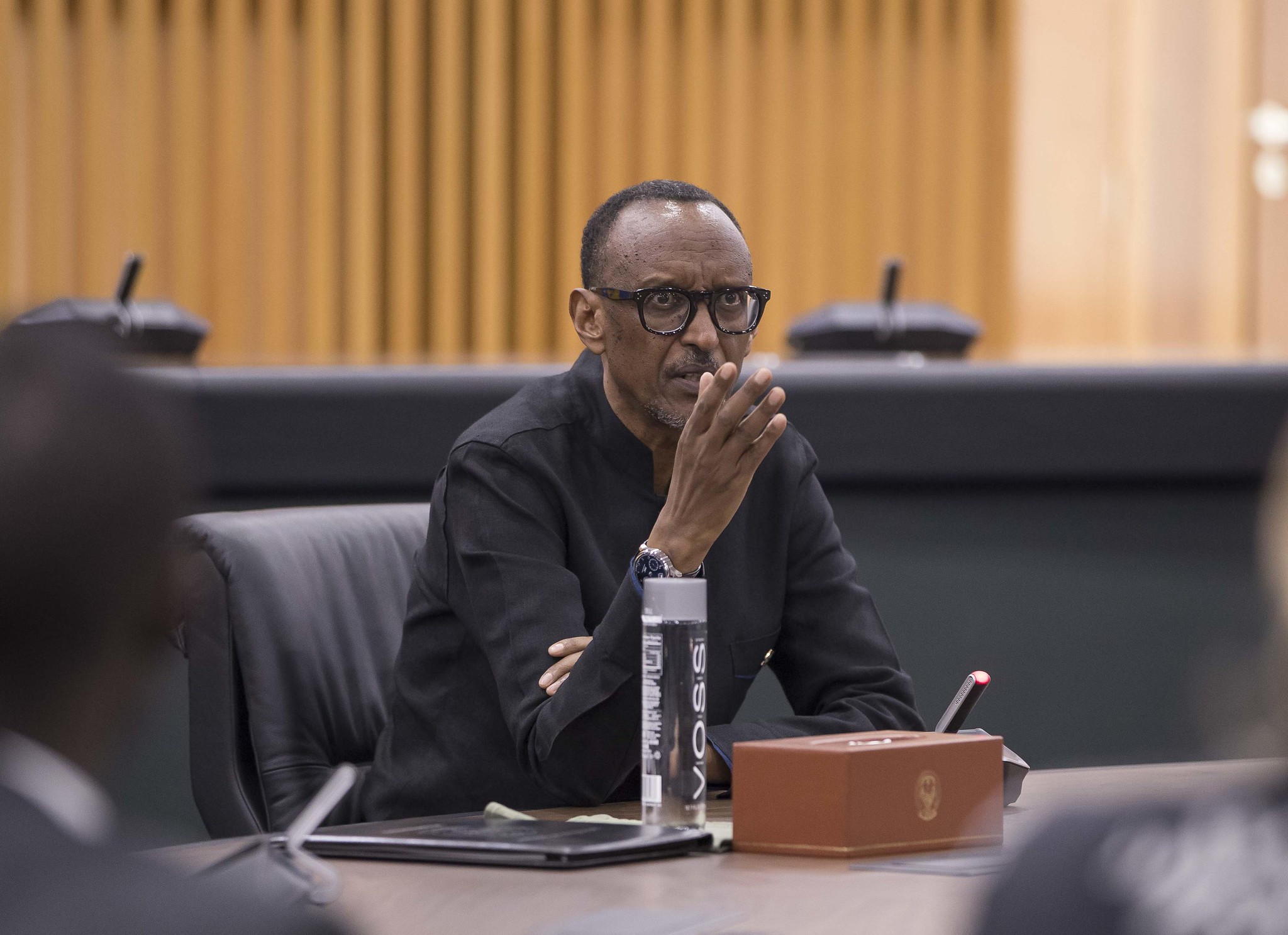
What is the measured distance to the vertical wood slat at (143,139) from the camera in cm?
509

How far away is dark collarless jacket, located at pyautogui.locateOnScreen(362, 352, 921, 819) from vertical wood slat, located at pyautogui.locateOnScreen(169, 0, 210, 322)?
3.71 metres

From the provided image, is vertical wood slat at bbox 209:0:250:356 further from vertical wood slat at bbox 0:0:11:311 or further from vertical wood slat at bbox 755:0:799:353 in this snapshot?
vertical wood slat at bbox 755:0:799:353

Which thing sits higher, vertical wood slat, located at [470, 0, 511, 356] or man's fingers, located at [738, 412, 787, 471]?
vertical wood slat, located at [470, 0, 511, 356]

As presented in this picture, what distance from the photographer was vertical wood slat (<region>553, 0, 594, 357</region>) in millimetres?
5141

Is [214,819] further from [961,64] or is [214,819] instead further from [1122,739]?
[961,64]

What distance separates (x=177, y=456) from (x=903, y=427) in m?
1.75

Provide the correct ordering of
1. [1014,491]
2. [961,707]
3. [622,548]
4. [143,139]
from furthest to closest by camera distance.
Answer: [143,139], [1014,491], [622,548], [961,707]

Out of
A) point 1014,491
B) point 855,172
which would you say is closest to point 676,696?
point 1014,491

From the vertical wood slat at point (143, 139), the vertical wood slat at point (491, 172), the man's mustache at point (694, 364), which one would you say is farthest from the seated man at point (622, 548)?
the vertical wood slat at point (143, 139)

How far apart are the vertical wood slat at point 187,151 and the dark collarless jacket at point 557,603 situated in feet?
12.2

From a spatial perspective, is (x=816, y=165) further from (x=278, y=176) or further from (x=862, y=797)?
(x=862, y=797)

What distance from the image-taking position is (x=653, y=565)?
4.59 ft

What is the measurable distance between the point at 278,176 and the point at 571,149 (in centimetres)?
94

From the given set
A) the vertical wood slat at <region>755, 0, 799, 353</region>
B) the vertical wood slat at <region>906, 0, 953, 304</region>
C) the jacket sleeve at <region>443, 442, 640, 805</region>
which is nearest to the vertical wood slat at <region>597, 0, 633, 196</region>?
the vertical wood slat at <region>755, 0, 799, 353</region>
